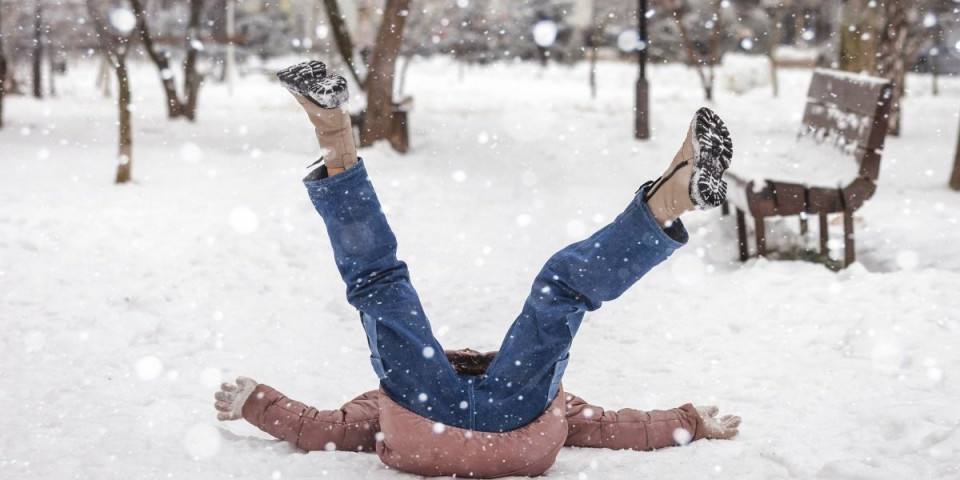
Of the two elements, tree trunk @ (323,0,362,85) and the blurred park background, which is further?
tree trunk @ (323,0,362,85)

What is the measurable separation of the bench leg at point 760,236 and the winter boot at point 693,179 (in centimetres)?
343

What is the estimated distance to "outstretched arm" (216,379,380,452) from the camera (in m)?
3.06

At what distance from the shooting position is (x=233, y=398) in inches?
123

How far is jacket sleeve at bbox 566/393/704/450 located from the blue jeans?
0.40 meters

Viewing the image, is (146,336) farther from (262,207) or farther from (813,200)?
(813,200)

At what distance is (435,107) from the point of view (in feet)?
56.7

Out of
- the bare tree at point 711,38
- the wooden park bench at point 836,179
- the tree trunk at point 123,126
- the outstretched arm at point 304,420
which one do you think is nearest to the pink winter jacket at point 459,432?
the outstretched arm at point 304,420

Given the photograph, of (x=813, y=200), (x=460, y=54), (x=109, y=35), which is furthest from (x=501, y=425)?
(x=460, y=54)

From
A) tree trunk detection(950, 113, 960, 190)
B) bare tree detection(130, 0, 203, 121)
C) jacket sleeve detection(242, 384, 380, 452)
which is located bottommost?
jacket sleeve detection(242, 384, 380, 452)

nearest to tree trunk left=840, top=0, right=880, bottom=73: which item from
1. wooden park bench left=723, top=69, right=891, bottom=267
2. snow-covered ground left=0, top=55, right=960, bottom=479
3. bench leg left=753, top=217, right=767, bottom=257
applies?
snow-covered ground left=0, top=55, right=960, bottom=479

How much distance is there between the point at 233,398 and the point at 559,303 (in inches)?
51.3

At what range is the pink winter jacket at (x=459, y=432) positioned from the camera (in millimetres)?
2742

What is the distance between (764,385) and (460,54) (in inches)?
1014

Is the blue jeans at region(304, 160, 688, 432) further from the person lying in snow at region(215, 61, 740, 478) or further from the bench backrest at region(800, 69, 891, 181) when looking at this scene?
the bench backrest at region(800, 69, 891, 181)
